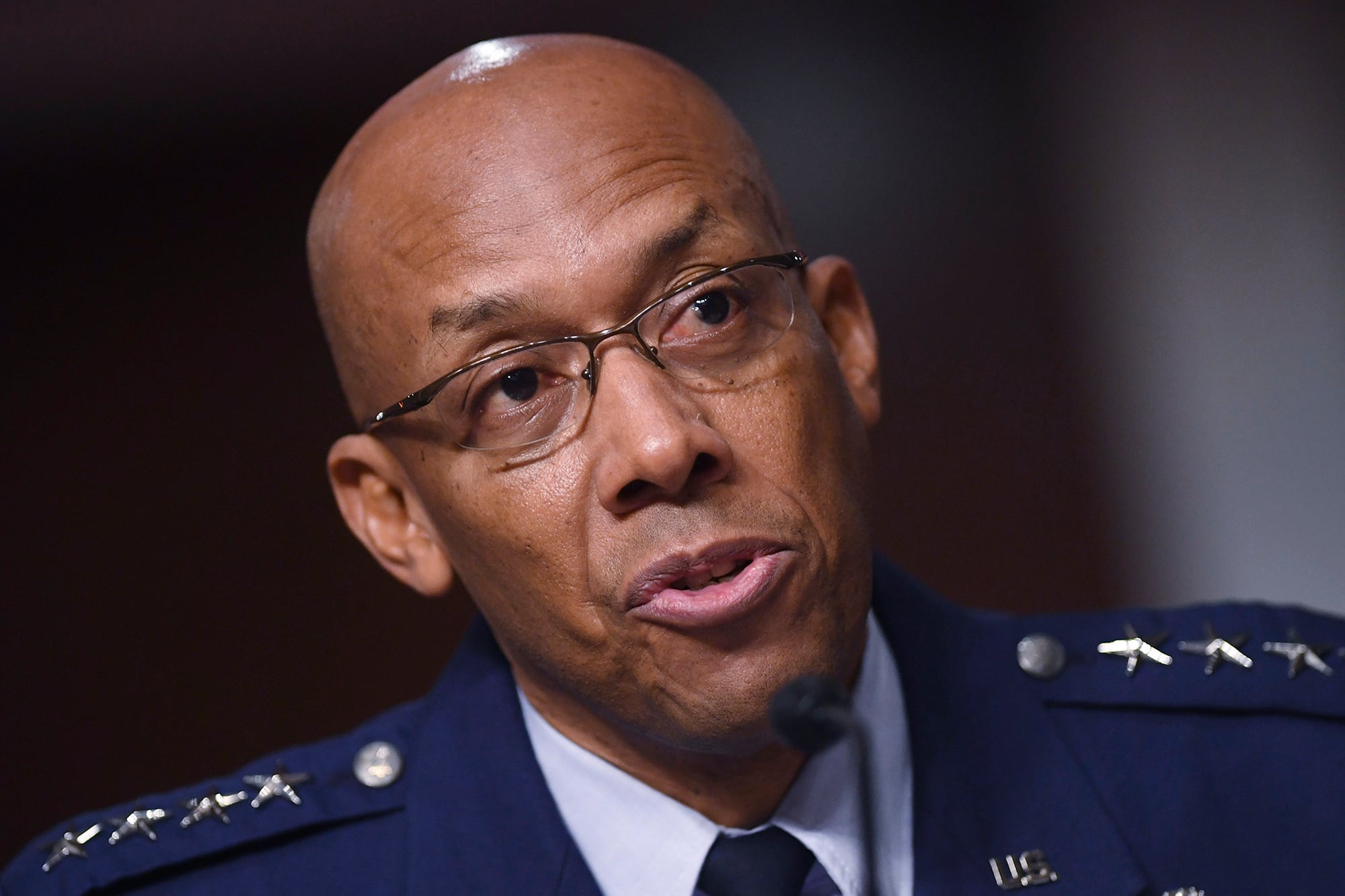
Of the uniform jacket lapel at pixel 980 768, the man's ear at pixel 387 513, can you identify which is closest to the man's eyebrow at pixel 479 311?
the man's ear at pixel 387 513

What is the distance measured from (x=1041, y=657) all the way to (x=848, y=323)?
47cm

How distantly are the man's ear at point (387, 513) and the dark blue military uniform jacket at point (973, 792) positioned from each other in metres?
0.14

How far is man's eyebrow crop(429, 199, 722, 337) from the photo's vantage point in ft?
5.40

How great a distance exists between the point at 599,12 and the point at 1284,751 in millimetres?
1648

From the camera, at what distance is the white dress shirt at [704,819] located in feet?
5.77

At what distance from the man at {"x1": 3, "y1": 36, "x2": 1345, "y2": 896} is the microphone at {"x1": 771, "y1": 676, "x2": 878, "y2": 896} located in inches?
12.6

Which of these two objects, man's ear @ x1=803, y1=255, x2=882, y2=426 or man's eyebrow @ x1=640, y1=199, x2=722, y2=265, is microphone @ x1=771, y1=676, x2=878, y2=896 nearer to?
man's eyebrow @ x1=640, y1=199, x2=722, y2=265

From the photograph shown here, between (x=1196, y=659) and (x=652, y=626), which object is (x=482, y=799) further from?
(x=1196, y=659)

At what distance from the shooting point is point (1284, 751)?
1.94 m

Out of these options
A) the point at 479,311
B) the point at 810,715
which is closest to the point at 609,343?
the point at 479,311

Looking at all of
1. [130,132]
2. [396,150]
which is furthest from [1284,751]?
[130,132]

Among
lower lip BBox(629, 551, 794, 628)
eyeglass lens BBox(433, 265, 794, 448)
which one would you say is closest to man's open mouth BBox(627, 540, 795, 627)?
lower lip BBox(629, 551, 794, 628)

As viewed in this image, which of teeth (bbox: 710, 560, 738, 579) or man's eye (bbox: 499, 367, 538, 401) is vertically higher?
man's eye (bbox: 499, 367, 538, 401)

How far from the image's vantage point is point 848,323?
6.54ft
